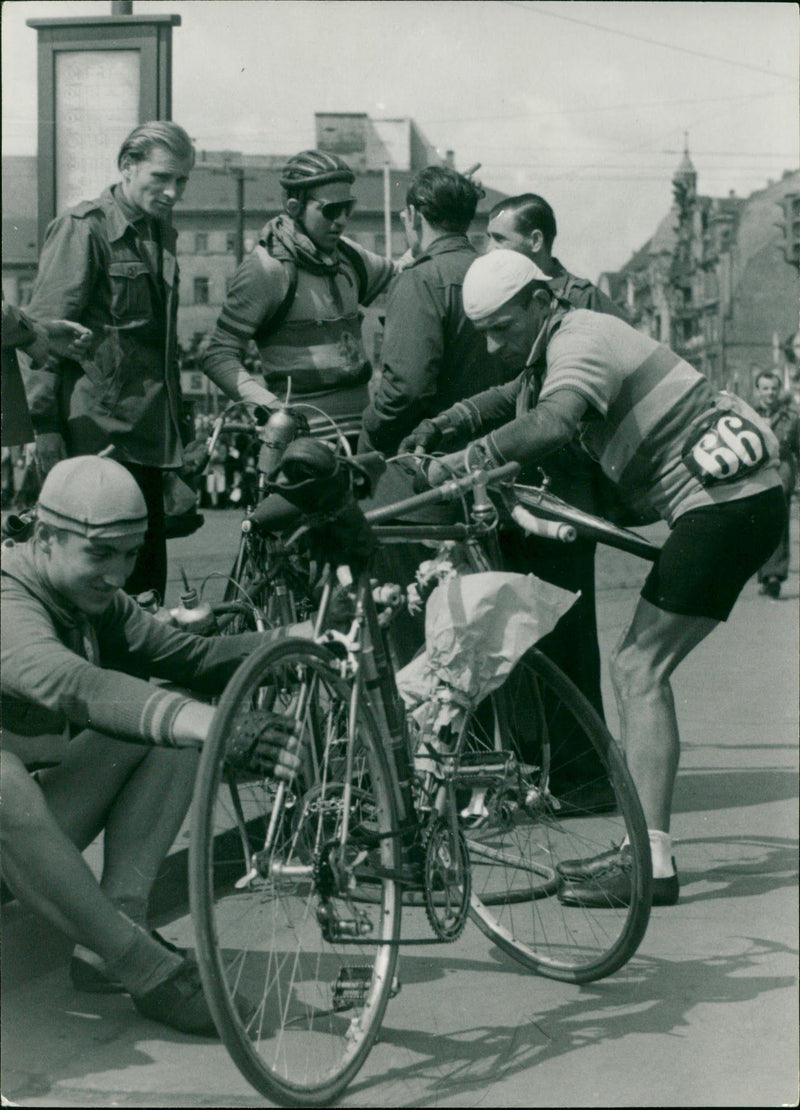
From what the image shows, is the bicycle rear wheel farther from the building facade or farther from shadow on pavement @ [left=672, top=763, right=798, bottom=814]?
the building facade

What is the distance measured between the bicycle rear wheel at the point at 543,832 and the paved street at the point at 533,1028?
4.1 inches

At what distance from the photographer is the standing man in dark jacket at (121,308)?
4887 millimetres

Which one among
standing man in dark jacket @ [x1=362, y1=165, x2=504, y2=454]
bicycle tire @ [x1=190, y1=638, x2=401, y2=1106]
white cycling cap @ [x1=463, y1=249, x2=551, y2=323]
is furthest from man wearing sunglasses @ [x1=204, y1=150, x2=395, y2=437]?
bicycle tire @ [x1=190, y1=638, x2=401, y2=1106]

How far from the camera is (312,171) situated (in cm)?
568

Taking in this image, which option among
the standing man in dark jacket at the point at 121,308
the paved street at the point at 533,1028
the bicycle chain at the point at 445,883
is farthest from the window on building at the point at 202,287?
the bicycle chain at the point at 445,883

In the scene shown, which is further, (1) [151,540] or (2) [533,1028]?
(1) [151,540]

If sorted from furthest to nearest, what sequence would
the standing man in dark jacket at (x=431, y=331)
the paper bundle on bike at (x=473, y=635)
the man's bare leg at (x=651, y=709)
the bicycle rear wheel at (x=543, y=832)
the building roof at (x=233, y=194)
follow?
the building roof at (x=233, y=194) < the standing man in dark jacket at (x=431, y=331) < the man's bare leg at (x=651, y=709) < the bicycle rear wheel at (x=543, y=832) < the paper bundle on bike at (x=473, y=635)

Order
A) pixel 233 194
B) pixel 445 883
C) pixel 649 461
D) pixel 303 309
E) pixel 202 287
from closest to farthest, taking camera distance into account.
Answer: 1. pixel 445 883
2. pixel 649 461
3. pixel 303 309
4. pixel 233 194
5. pixel 202 287

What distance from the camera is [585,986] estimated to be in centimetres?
407

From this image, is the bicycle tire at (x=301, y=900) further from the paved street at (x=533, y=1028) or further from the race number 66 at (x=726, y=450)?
the race number 66 at (x=726, y=450)

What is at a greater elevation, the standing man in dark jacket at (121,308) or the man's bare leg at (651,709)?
the standing man in dark jacket at (121,308)

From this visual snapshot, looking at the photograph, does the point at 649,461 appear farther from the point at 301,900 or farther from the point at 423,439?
the point at 301,900

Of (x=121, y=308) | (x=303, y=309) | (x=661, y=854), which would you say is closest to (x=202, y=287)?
(x=303, y=309)

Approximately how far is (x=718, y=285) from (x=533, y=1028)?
91262 mm
